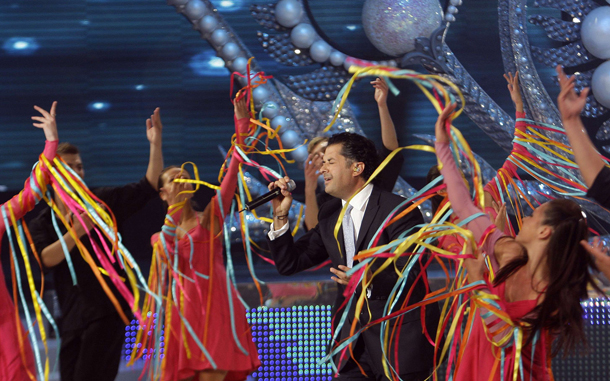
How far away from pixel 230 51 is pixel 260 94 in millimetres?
348

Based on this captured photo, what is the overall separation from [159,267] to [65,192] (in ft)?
1.97

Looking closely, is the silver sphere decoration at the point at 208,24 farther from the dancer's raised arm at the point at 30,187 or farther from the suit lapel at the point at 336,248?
the suit lapel at the point at 336,248

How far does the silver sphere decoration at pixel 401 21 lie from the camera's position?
399cm

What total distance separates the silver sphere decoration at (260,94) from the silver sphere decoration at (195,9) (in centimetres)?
62

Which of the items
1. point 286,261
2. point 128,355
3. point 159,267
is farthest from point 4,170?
point 286,261

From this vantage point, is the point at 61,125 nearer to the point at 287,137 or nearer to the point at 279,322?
the point at 287,137

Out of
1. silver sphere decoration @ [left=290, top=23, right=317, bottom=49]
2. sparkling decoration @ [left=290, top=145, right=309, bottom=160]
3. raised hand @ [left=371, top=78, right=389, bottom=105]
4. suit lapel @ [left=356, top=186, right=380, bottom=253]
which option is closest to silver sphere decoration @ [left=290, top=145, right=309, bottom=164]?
sparkling decoration @ [left=290, top=145, right=309, bottom=160]

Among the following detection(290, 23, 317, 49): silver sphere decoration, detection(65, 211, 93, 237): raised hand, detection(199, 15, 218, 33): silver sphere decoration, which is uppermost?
detection(199, 15, 218, 33): silver sphere decoration

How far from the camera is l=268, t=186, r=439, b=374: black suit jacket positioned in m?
1.97

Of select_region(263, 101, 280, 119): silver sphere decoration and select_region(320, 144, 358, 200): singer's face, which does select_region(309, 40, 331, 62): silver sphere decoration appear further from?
select_region(320, 144, 358, 200): singer's face

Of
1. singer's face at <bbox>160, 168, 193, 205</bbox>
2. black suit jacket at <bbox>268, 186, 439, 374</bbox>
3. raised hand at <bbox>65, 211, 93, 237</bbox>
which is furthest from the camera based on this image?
singer's face at <bbox>160, 168, 193, 205</bbox>

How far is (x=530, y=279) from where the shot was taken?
62.1 inches

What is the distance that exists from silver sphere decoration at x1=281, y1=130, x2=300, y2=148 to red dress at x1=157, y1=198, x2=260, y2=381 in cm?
134

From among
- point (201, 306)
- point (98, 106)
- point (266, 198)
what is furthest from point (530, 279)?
point (98, 106)
